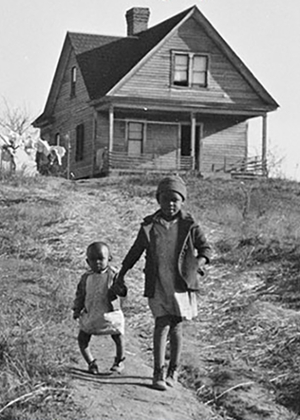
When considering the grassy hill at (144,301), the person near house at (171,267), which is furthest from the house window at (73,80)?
the person near house at (171,267)

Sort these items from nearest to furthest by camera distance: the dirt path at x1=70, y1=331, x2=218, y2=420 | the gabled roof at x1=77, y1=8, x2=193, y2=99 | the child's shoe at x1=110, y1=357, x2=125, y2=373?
the dirt path at x1=70, y1=331, x2=218, y2=420 < the child's shoe at x1=110, y1=357, x2=125, y2=373 < the gabled roof at x1=77, y1=8, x2=193, y2=99

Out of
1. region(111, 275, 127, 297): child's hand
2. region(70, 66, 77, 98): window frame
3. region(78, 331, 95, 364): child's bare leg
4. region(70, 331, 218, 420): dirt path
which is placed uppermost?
region(70, 66, 77, 98): window frame

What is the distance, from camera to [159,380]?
8523mm

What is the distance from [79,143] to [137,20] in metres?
6.86

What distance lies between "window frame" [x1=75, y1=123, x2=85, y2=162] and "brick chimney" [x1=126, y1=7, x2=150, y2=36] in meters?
5.71

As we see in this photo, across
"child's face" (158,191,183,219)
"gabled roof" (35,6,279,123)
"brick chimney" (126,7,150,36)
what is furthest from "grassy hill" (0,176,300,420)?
"brick chimney" (126,7,150,36)

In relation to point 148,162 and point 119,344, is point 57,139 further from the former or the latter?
point 119,344

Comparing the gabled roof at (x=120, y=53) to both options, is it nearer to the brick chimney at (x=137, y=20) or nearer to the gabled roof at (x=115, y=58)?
the gabled roof at (x=115, y=58)

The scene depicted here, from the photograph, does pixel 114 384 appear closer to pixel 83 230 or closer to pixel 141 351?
pixel 141 351

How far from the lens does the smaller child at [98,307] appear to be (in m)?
8.88

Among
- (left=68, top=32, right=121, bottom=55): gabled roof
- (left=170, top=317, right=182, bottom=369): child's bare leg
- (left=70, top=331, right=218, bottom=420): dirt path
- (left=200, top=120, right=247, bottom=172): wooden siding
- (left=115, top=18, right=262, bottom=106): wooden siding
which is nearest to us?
(left=70, top=331, right=218, bottom=420): dirt path

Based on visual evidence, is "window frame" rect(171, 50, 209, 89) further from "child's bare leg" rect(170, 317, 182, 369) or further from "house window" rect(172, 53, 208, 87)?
"child's bare leg" rect(170, 317, 182, 369)

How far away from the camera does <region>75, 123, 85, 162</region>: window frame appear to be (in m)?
38.3

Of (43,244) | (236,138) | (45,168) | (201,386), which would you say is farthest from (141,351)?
(236,138)
